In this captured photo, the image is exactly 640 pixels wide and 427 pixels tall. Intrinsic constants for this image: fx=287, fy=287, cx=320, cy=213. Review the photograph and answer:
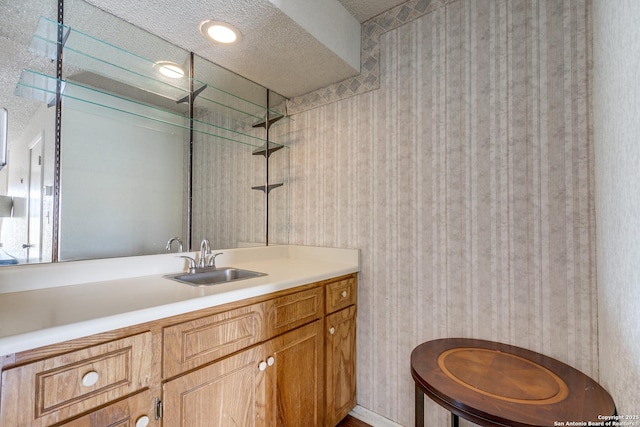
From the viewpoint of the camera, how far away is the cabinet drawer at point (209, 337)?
0.94m

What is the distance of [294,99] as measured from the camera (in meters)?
2.18

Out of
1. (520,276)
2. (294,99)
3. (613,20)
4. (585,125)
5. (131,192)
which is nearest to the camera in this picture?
(613,20)

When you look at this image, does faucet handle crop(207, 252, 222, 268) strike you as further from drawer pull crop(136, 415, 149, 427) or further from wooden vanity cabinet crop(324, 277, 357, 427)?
drawer pull crop(136, 415, 149, 427)

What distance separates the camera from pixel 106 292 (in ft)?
3.63

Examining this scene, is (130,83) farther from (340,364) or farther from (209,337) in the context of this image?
(340,364)

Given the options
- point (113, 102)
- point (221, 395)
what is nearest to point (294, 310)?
point (221, 395)

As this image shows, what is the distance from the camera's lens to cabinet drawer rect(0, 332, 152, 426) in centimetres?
68

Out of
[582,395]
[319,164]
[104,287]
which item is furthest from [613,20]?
[104,287]

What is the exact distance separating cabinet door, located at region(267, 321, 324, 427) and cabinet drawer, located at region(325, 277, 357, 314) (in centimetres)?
14

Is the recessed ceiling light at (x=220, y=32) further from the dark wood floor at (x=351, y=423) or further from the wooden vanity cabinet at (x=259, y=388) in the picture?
the dark wood floor at (x=351, y=423)

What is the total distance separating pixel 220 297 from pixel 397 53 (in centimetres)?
162

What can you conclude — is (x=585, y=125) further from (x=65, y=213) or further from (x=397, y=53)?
(x=65, y=213)

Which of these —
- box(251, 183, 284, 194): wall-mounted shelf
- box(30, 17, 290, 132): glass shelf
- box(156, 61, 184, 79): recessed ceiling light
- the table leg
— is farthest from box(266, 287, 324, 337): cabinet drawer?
box(156, 61, 184, 79): recessed ceiling light

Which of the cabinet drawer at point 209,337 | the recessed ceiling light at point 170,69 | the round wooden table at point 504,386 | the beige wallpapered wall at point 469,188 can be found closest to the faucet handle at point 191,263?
the cabinet drawer at point 209,337
